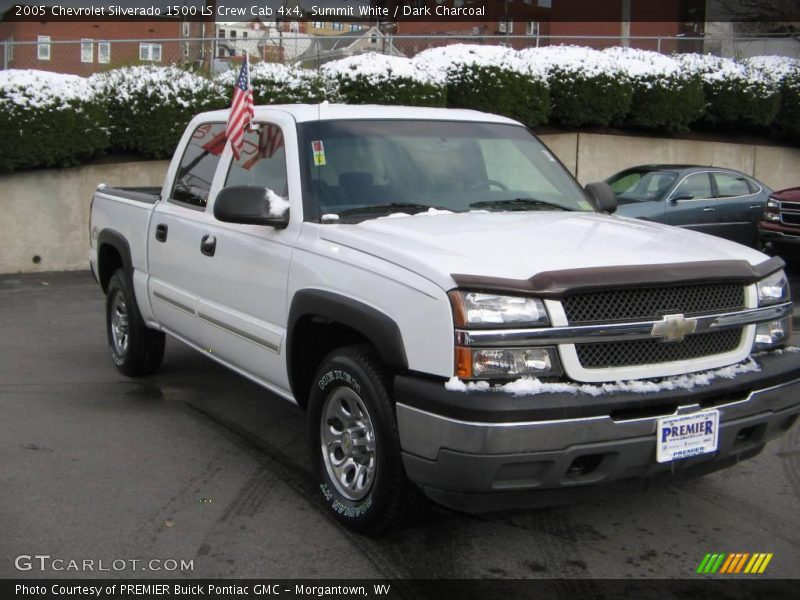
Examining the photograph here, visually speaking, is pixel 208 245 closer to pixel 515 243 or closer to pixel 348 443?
pixel 348 443

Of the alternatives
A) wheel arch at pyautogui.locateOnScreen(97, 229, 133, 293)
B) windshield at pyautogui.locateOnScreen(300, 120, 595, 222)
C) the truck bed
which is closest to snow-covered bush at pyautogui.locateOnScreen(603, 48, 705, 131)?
the truck bed

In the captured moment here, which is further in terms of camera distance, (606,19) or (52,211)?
(606,19)

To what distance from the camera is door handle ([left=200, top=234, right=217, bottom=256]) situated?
5.38m

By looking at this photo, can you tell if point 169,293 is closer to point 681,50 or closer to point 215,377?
point 215,377

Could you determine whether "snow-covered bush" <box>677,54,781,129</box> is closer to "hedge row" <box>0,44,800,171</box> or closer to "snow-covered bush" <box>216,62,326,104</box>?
"hedge row" <box>0,44,800,171</box>

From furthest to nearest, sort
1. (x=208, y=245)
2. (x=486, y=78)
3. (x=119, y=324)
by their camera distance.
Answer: (x=486, y=78) → (x=119, y=324) → (x=208, y=245)

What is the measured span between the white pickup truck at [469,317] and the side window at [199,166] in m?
0.37

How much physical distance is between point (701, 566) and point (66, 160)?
11.4m

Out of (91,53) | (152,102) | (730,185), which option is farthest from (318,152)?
(91,53)

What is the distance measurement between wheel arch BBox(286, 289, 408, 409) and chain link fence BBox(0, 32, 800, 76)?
1082cm

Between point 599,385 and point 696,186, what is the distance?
1062cm

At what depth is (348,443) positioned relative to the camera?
164 inches

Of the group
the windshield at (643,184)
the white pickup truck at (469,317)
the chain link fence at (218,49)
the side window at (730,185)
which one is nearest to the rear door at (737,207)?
the side window at (730,185)

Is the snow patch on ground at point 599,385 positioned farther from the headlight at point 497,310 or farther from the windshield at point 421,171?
the windshield at point 421,171
